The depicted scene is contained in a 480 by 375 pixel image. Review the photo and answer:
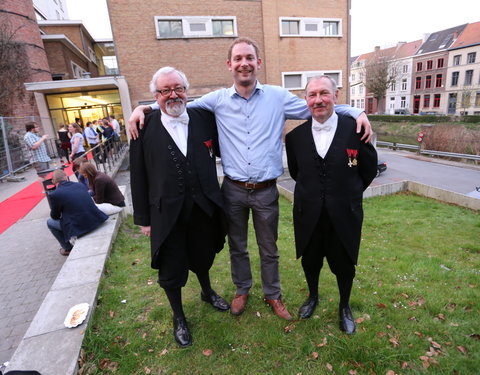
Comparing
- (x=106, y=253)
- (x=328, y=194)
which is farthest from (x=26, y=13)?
(x=328, y=194)

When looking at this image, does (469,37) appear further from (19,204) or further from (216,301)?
(19,204)

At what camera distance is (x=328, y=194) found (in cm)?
242

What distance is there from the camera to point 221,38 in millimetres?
20109

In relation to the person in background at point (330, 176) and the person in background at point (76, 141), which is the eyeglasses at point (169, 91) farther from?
the person in background at point (76, 141)

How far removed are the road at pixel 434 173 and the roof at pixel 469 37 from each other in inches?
1333

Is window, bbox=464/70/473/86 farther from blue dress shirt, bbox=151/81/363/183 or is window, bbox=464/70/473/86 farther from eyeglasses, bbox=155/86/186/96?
eyeglasses, bbox=155/86/186/96

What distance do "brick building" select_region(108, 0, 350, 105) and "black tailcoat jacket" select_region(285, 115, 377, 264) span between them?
19009 millimetres

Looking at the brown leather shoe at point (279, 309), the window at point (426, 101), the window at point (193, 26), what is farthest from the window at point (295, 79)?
the window at point (426, 101)

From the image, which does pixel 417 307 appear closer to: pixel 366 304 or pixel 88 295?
pixel 366 304

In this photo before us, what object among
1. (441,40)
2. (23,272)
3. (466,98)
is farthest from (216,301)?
(441,40)

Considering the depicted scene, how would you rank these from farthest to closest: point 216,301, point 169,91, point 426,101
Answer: point 426,101 → point 216,301 → point 169,91

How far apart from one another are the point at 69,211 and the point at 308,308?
403 cm

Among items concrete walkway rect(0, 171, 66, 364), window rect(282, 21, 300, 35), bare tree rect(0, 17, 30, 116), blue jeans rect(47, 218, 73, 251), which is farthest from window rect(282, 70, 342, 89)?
blue jeans rect(47, 218, 73, 251)

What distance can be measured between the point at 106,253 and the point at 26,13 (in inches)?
840
